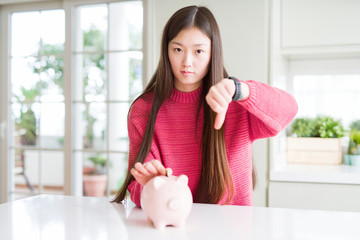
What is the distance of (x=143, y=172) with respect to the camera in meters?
0.84

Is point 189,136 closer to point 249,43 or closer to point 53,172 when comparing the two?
point 249,43

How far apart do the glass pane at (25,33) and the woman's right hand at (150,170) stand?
2463mm

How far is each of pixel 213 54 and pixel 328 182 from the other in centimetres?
131

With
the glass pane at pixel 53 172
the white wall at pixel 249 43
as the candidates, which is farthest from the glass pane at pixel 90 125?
the white wall at pixel 249 43

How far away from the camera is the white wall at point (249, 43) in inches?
84.7

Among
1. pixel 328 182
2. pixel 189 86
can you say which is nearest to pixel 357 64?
pixel 328 182

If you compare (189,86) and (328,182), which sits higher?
(189,86)

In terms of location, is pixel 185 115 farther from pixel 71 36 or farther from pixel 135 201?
pixel 71 36

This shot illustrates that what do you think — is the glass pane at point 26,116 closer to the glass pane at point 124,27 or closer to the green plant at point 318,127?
the glass pane at point 124,27

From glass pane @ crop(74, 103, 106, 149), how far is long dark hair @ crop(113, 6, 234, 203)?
171 cm

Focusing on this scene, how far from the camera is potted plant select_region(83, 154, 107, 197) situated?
4320 mm

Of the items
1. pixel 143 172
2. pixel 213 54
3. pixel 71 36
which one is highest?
pixel 71 36

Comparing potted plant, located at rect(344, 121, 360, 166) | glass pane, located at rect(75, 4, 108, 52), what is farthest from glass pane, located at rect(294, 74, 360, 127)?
glass pane, located at rect(75, 4, 108, 52)

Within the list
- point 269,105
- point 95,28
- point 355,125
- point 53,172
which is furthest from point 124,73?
point 269,105
